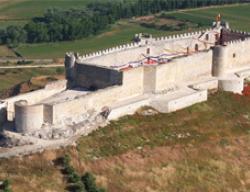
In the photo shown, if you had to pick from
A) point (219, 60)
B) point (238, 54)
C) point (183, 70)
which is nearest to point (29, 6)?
point (238, 54)

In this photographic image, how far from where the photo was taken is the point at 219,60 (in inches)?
2224

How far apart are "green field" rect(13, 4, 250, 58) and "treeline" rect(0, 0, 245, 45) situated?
1.23 m

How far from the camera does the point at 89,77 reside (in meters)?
51.8

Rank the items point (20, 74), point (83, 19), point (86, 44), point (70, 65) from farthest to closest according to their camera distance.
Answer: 1. point (83, 19)
2. point (86, 44)
3. point (20, 74)
4. point (70, 65)

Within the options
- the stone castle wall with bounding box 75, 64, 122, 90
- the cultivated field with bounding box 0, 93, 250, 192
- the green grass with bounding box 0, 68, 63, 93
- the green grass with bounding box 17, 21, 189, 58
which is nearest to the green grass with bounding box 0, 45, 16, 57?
the green grass with bounding box 17, 21, 189, 58

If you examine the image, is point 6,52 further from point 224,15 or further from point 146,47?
point 146,47

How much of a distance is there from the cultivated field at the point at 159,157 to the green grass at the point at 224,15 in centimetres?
5524

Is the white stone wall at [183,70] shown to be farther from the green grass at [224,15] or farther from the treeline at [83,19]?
the green grass at [224,15]

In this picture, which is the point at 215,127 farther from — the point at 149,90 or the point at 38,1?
the point at 38,1

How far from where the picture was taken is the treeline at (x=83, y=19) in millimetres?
98875

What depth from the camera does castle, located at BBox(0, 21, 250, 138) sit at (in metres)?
46.3

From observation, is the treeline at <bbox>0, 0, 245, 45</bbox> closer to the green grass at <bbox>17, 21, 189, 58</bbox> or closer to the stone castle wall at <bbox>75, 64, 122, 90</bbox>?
the green grass at <bbox>17, 21, 189, 58</bbox>

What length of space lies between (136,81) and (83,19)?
179ft

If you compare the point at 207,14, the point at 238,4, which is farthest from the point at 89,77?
the point at 238,4
